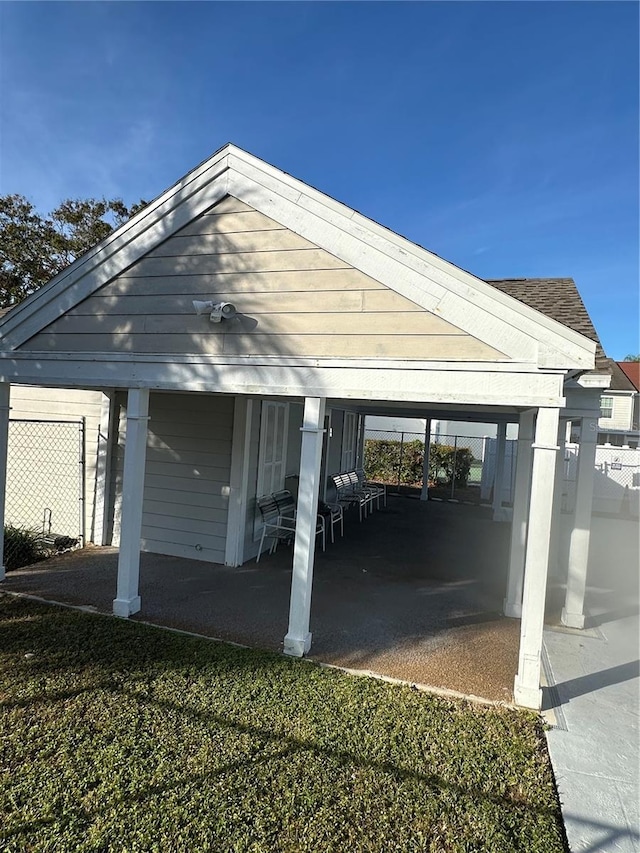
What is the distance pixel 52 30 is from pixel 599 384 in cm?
864

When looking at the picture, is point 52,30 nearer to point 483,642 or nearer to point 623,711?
point 483,642

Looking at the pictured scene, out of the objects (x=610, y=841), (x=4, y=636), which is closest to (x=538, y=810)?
(x=610, y=841)

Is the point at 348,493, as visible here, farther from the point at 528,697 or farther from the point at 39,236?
the point at 39,236

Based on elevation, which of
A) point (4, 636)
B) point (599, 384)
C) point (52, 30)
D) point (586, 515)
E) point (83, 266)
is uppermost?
point (52, 30)

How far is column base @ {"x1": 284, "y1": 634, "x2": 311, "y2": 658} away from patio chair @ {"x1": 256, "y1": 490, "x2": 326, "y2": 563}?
2.64 m

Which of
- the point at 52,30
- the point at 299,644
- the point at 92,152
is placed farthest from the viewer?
the point at 92,152

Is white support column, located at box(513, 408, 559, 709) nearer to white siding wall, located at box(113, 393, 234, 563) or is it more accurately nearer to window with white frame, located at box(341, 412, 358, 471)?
white siding wall, located at box(113, 393, 234, 563)

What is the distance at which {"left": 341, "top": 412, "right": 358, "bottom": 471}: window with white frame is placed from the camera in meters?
13.0

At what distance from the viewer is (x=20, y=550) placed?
6562 mm

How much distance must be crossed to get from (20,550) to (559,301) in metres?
7.75

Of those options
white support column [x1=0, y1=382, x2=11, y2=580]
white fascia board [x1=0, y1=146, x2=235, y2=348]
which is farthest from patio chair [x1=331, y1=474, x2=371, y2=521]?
white fascia board [x1=0, y1=146, x2=235, y2=348]

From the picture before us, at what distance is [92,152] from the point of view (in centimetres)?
1156

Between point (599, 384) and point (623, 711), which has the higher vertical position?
point (599, 384)

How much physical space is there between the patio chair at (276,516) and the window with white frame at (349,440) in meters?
5.02
